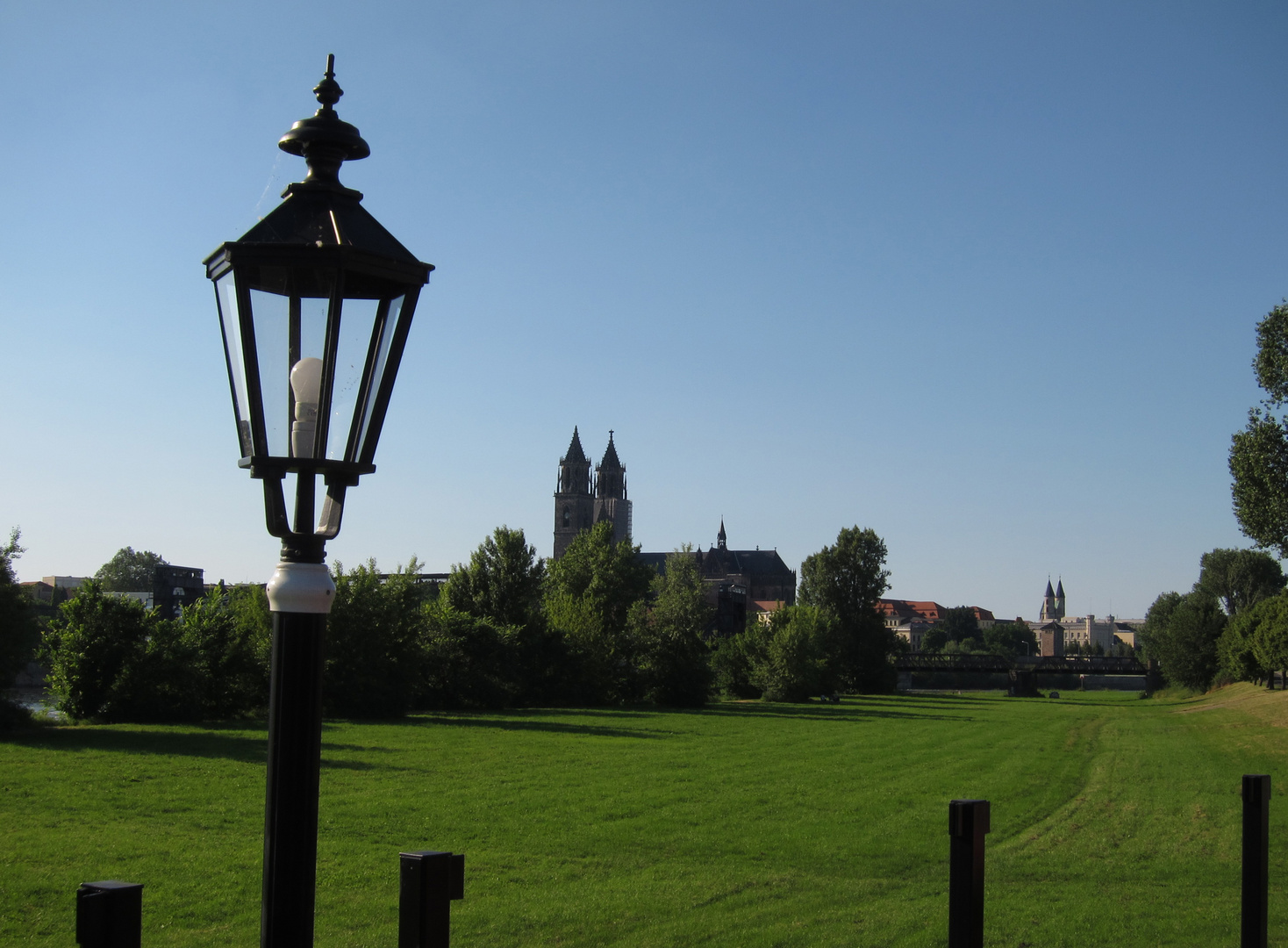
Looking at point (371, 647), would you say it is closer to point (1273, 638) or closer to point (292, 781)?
point (292, 781)

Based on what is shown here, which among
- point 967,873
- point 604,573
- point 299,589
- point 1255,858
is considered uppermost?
point 299,589

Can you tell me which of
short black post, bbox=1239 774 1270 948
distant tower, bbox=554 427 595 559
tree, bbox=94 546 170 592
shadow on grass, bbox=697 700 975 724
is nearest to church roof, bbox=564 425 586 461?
distant tower, bbox=554 427 595 559

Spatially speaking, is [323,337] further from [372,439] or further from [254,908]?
[254,908]

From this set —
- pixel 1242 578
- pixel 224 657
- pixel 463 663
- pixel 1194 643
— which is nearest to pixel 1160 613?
pixel 1242 578

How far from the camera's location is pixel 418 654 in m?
40.8

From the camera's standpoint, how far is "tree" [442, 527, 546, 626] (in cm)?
5372

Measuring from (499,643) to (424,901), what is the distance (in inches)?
1792

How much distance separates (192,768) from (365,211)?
19843 millimetres

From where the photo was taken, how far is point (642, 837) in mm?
15961

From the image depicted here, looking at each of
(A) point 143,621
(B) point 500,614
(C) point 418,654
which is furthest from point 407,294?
(B) point 500,614

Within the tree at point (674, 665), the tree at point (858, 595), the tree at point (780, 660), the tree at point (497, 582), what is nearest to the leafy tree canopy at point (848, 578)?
the tree at point (858, 595)

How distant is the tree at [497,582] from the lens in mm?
53719

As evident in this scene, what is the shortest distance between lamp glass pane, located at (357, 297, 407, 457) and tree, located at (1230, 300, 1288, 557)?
4861 cm

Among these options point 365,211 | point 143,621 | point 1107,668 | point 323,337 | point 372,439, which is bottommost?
point 1107,668
